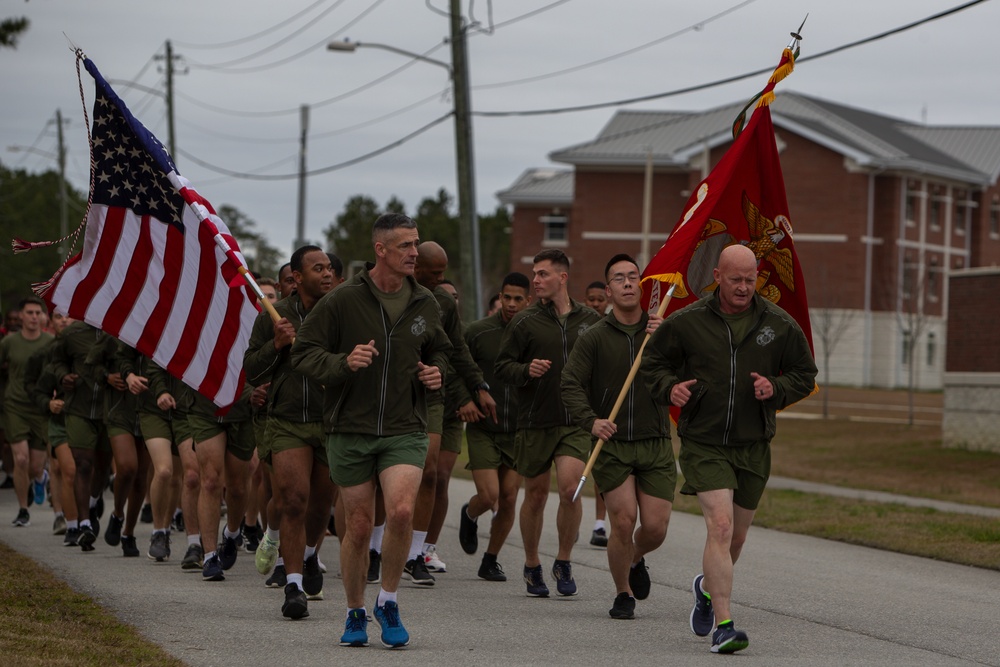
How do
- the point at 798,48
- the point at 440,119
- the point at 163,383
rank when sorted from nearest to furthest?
the point at 798,48 → the point at 163,383 → the point at 440,119

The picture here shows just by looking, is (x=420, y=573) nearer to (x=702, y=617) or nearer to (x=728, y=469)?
(x=702, y=617)

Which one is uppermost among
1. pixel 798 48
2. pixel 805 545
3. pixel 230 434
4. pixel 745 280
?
pixel 798 48

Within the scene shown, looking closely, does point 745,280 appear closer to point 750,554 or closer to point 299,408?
point 299,408

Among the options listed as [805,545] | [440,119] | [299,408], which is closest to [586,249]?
[440,119]

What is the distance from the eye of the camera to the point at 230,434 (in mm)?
12227

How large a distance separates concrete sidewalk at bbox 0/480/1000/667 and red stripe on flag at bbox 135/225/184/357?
1755 mm

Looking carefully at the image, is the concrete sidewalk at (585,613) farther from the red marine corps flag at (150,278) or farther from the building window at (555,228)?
the building window at (555,228)

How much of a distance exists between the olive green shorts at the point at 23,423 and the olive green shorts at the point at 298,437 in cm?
795

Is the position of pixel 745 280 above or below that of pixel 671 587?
above

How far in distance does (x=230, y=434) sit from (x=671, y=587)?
359 cm

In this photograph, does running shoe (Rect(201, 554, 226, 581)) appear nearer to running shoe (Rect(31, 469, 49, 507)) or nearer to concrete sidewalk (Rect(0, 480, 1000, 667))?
concrete sidewalk (Rect(0, 480, 1000, 667))

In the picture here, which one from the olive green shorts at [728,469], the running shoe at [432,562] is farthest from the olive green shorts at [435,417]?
the olive green shorts at [728,469]

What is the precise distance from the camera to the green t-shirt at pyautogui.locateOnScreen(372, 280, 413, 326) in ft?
28.1

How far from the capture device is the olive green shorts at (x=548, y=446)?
1110 centimetres
